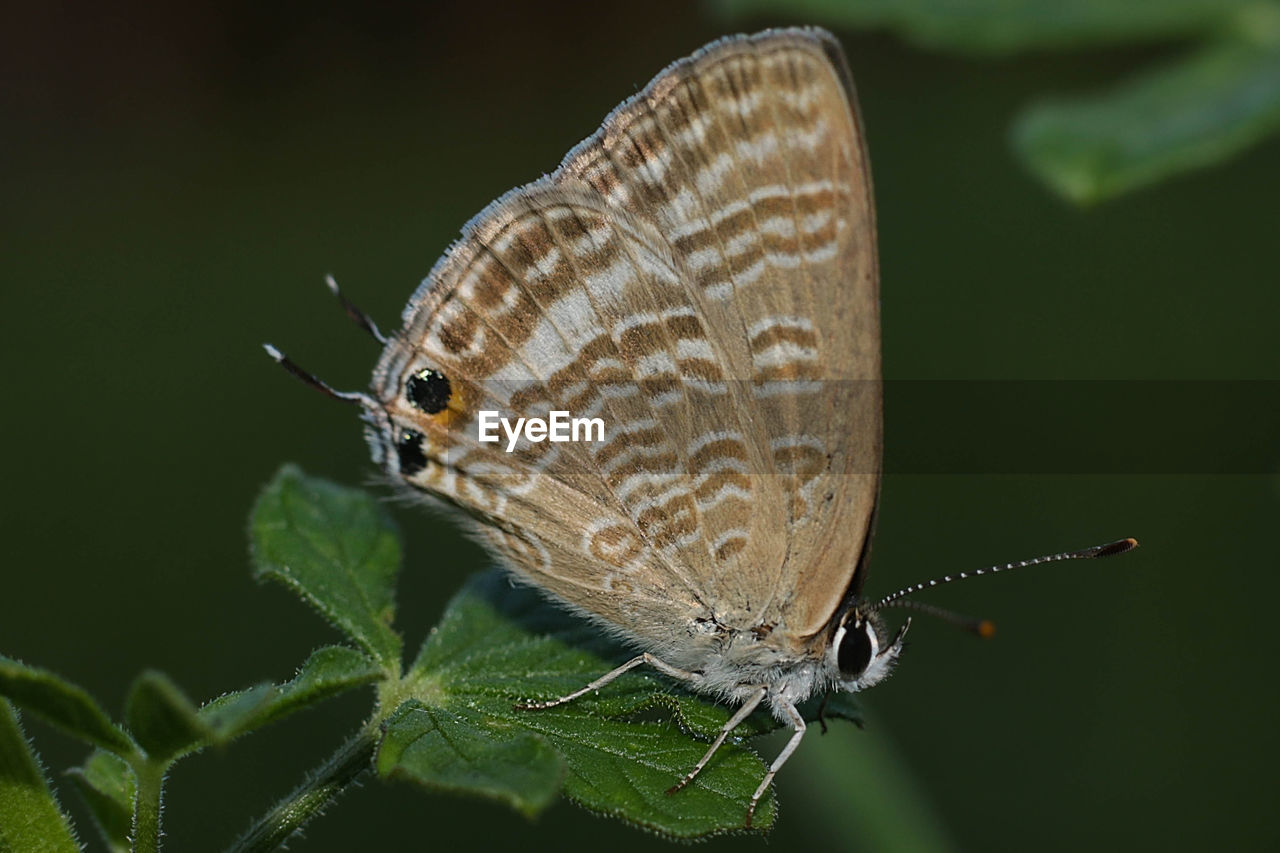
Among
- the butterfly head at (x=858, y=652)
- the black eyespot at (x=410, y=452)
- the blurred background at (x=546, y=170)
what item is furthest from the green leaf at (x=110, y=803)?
the butterfly head at (x=858, y=652)

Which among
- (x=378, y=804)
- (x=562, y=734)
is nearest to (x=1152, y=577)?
(x=378, y=804)

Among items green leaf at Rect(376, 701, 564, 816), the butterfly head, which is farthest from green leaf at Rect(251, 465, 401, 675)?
the butterfly head

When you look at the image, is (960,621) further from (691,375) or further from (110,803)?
(110,803)

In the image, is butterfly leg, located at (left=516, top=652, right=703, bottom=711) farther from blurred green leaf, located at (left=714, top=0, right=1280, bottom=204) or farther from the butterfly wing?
blurred green leaf, located at (left=714, top=0, right=1280, bottom=204)

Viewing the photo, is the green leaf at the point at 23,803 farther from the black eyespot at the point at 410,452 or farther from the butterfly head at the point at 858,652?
the butterfly head at the point at 858,652

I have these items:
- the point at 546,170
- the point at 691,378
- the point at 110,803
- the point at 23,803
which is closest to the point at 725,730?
the point at 691,378

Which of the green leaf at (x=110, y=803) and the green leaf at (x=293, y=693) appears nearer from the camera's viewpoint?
the green leaf at (x=293, y=693)

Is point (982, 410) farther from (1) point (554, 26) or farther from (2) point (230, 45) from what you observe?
(2) point (230, 45)
